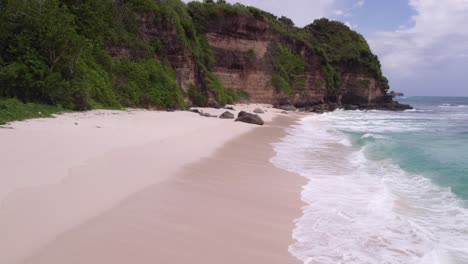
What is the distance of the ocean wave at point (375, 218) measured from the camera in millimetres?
5121

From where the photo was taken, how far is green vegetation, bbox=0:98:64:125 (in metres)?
12.3

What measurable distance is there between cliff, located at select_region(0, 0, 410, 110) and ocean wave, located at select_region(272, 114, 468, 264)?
477 inches

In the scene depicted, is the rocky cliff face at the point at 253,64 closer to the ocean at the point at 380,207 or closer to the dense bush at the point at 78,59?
the dense bush at the point at 78,59

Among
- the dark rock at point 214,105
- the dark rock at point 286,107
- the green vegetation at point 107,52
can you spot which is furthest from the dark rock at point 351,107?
the dark rock at point 214,105

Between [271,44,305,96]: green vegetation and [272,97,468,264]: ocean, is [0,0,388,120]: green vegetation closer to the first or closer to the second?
[271,44,305,96]: green vegetation

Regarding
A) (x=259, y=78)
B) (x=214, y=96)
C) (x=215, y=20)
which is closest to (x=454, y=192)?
(x=214, y=96)

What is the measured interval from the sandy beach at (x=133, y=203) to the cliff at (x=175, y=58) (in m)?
7.59

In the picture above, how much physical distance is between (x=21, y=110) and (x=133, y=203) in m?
10.1

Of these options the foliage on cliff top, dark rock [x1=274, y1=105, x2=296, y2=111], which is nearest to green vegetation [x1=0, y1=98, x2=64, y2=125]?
dark rock [x1=274, y1=105, x2=296, y2=111]

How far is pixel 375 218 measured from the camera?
6.53 meters

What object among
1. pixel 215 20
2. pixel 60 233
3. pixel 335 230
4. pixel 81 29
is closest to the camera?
pixel 60 233

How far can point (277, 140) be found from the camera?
56.5 ft

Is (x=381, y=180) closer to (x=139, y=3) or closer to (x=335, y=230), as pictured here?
(x=335, y=230)

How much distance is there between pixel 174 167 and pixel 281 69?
4338cm
